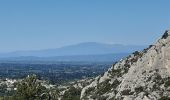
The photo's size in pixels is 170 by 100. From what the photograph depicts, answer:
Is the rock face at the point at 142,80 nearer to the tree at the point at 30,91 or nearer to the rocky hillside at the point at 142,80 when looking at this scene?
the rocky hillside at the point at 142,80

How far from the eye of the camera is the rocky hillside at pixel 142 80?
7689 centimetres

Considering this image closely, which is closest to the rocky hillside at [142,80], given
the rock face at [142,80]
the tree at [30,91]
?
the rock face at [142,80]

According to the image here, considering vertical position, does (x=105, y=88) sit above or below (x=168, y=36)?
below

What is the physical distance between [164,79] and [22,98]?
24.6m

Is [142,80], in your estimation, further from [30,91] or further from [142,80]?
[30,91]

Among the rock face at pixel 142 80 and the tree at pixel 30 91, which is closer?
the tree at pixel 30 91

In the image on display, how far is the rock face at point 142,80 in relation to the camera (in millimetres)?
76938

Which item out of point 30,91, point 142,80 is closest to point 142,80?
point 142,80

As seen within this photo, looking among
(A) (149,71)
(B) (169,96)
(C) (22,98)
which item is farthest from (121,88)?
(C) (22,98)

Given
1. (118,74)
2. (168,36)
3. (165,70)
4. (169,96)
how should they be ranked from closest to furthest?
(169,96), (165,70), (168,36), (118,74)

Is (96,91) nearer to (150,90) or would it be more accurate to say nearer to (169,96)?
(150,90)

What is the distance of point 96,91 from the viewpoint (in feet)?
314

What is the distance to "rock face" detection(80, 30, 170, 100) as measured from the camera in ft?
252

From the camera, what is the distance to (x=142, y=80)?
84000 mm
